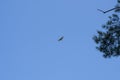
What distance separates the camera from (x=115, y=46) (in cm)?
2395

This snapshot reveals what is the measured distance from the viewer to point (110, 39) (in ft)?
78.7

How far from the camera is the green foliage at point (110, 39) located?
78.0ft

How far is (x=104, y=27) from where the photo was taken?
2436cm

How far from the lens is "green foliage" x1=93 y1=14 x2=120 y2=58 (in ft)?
78.0

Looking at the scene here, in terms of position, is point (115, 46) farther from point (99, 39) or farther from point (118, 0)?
point (118, 0)

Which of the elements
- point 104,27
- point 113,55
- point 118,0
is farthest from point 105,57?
point 118,0

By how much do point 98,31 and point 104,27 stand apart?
0.48m

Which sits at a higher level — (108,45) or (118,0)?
(118,0)

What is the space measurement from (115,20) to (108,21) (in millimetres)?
489

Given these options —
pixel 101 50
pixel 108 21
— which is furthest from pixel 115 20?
pixel 101 50

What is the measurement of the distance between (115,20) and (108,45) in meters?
1.72

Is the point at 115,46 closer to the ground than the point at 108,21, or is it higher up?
closer to the ground

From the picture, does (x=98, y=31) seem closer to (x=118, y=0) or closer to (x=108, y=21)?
(x=108, y=21)

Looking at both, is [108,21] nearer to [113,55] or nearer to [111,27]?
[111,27]
